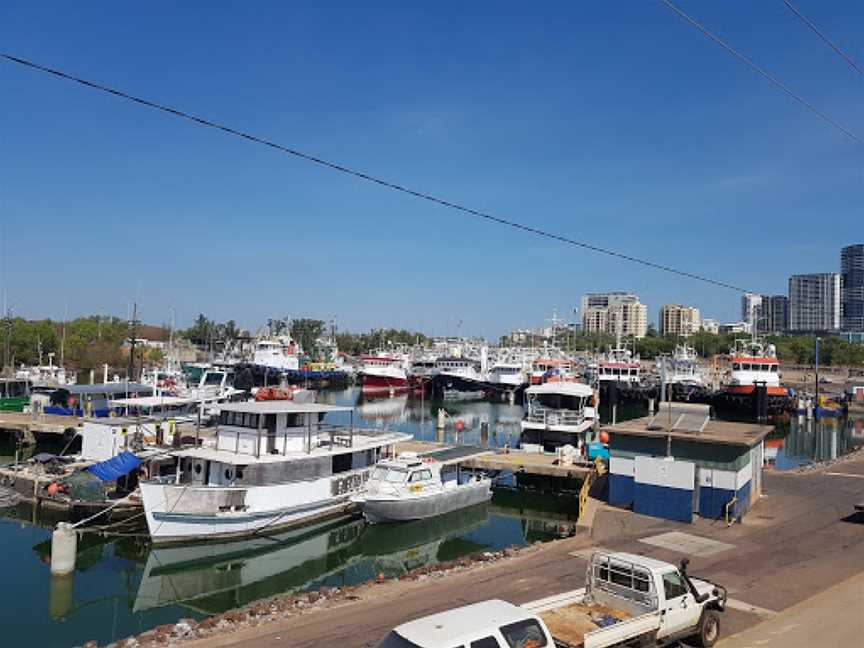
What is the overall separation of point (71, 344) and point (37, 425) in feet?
225

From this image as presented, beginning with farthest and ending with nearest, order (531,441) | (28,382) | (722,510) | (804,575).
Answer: (28,382) → (531,441) → (722,510) → (804,575)

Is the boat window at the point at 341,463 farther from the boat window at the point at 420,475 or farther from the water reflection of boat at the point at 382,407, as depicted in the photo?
the water reflection of boat at the point at 382,407

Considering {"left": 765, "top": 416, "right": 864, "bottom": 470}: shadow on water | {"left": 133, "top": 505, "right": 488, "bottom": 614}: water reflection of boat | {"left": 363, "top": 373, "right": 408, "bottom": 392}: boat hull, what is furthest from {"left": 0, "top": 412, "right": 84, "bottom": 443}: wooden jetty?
{"left": 363, "top": 373, "right": 408, "bottom": 392}: boat hull

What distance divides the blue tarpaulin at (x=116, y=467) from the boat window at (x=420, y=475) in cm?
997

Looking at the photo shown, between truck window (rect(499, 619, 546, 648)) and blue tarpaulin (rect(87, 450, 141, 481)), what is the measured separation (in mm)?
19649

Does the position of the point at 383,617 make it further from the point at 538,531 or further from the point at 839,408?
the point at 839,408

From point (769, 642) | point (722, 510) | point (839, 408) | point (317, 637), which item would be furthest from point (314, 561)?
point (839, 408)

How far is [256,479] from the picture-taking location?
71.4ft

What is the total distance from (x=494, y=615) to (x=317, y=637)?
4.73m

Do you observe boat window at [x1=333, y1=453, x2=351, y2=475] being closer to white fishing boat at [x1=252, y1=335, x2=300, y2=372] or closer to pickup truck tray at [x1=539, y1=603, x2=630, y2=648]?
pickup truck tray at [x1=539, y1=603, x2=630, y2=648]

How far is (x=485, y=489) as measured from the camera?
2664cm

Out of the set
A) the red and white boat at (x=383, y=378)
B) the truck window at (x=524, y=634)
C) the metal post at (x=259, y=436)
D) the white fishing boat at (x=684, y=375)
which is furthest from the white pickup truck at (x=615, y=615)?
the red and white boat at (x=383, y=378)

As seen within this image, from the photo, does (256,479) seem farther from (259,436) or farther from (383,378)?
(383,378)

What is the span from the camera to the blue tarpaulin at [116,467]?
23.1 metres
